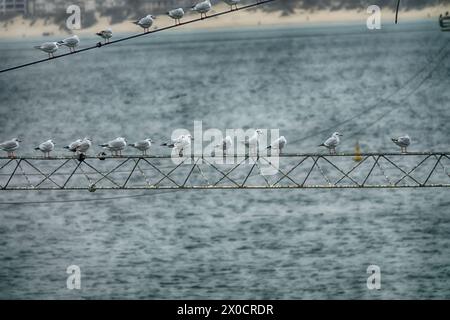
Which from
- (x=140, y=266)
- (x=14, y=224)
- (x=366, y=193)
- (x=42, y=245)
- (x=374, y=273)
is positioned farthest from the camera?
(x=366, y=193)

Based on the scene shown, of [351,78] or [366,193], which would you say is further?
[351,78]

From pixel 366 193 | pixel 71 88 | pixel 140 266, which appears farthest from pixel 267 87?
pixel 140 266

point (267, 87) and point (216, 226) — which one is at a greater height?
point (267, 87)

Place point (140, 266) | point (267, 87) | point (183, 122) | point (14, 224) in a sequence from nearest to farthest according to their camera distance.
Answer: point (140, 266) < point (14, 224) < point (183, 122) < point (267, 87)

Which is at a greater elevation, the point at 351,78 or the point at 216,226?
the point at 351,78

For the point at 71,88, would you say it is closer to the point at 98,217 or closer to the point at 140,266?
the point at 98,217

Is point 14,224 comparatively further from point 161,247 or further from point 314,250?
point 314,250

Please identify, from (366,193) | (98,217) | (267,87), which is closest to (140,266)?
(98,217)
